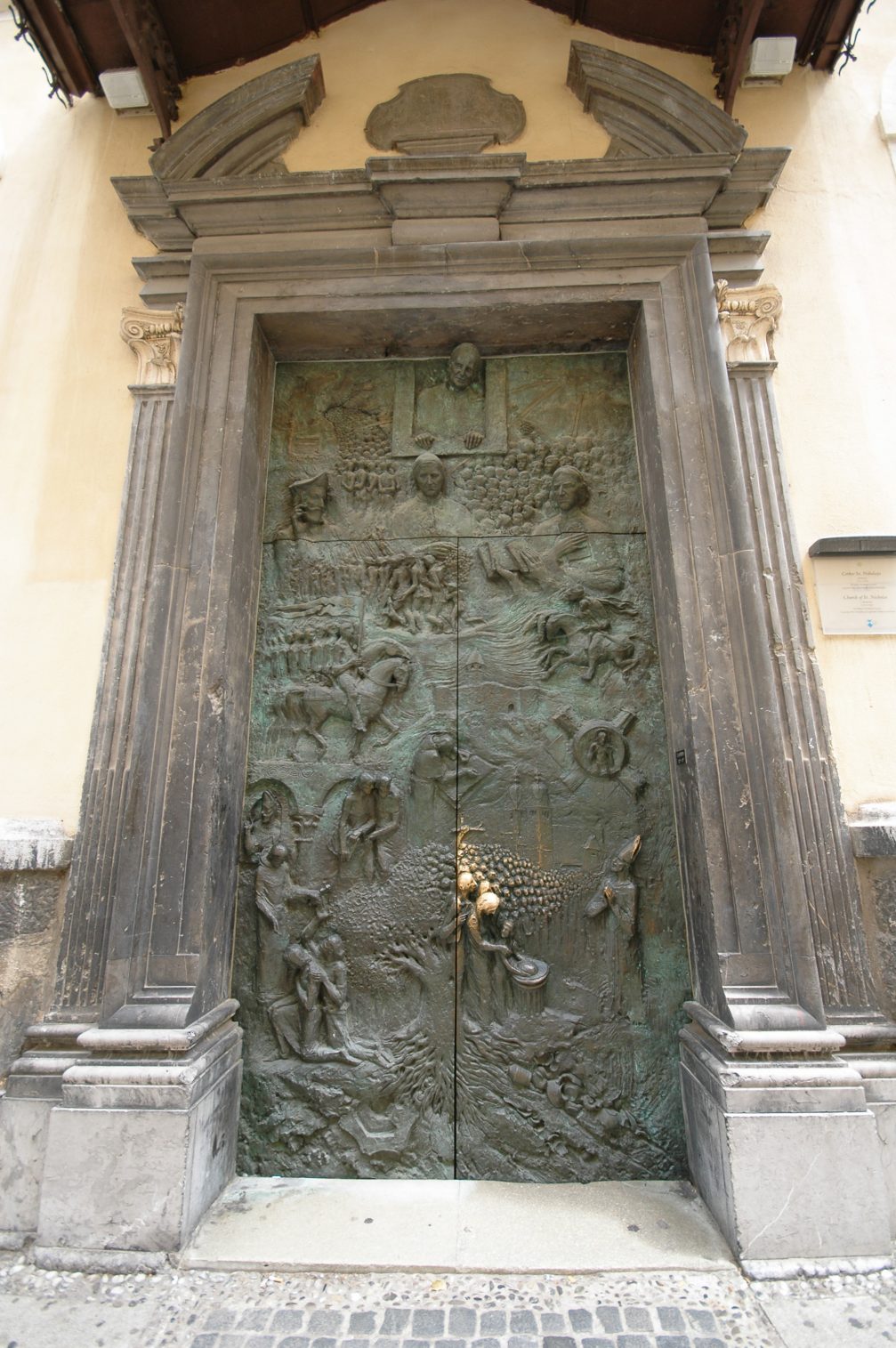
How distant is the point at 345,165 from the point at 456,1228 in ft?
17.8

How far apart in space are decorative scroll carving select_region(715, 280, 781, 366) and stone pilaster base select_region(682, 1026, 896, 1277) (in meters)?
3.36

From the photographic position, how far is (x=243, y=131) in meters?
4.32

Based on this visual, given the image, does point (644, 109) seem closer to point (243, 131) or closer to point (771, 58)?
point (771, 58)

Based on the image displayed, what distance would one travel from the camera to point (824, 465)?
3893mm

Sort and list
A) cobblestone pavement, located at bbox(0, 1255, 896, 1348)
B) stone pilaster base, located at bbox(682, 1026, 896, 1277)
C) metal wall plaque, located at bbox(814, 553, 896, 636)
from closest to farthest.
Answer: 1. cobblestone pavement, located at bbox(0, 1255, 896, 1348)
2. stone pilaster base, located at bbox(682, 1026, 896, 1277)
3. metal wall plaque, located at bbox(814, 553, 896, 636)

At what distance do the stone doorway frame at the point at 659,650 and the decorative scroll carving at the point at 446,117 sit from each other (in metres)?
0.33

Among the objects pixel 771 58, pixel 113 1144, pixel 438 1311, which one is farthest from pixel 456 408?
pixel 438 1311

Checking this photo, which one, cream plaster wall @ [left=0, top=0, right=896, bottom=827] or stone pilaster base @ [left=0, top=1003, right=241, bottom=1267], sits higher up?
cream plaster wall @ [left=0, top=0, right=896, bottom=827]

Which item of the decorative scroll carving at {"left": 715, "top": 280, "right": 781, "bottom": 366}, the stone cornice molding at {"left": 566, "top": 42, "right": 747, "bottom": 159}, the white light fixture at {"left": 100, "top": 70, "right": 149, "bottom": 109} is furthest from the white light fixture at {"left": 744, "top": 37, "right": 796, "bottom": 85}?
the white light fixture at {"left": 100, "top": 70, "right": 149, "bottom": 109}

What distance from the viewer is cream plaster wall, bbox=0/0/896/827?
3.70m

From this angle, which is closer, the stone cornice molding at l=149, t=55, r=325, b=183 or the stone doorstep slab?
the stone doorstep slab

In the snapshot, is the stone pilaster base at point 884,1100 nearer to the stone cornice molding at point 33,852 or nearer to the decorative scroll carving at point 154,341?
the stone cornice molding at point 33,852

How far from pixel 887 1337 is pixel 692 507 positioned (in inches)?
128

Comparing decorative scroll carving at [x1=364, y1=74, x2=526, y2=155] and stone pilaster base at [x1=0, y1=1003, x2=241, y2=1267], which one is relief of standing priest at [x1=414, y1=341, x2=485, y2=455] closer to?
decorative scroll carving at [x1=364, y1=74, x2=526, y2=155]
